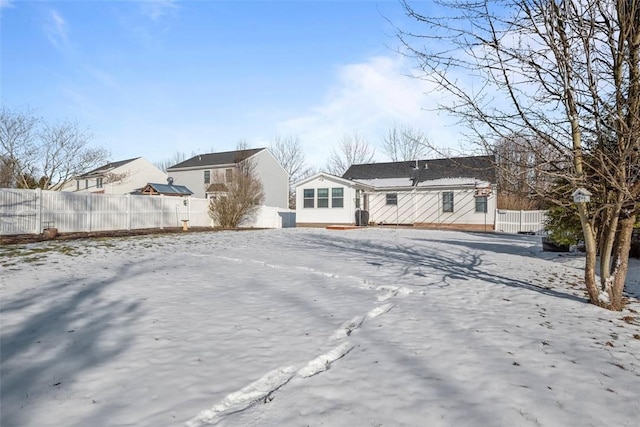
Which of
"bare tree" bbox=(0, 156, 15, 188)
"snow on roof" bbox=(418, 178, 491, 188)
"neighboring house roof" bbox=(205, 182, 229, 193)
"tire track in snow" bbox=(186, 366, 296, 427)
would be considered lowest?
"tire track in snow" bbox=(186, 366, 296, 427)

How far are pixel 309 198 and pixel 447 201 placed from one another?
9.04 m

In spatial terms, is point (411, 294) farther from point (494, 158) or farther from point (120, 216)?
point (120, 216)

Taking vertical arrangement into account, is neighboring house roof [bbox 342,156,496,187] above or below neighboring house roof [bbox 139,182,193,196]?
above

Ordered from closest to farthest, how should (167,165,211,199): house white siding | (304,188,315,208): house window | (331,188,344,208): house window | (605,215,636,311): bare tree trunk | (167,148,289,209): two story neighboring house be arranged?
(605,215,636,311): bare tree trunk, (331,188,344,208): house window, (304,188,315,208): house window, (167,148,289,209): two story neighboring house, (167,165,211,199): house white siding

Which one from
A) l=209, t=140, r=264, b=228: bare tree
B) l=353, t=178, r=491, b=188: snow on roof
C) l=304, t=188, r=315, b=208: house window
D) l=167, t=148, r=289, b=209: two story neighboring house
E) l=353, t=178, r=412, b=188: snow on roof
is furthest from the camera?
l=167, t=148, r=289, b=209: two story neighboring house

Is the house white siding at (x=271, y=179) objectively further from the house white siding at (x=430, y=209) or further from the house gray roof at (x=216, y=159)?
the house white siding at (x=430, y=209)

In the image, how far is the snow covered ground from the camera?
8.04 ft

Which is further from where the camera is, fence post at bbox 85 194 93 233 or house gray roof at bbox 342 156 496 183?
house gray roof at bbox 342 156 496 183

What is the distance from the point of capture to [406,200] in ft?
78.3

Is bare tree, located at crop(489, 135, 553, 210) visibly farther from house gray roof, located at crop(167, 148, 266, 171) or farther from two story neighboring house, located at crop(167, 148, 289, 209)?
two story neighboring house, located at crop(167, 148, 289, 209)

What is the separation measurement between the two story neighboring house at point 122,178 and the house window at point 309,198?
19.1 meters

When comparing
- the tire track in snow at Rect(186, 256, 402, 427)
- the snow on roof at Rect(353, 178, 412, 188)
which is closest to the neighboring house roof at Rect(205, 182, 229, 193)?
the snow on roof at Rect(353, 178, 412, 188)

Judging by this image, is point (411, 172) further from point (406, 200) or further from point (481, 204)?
point (481, 204)

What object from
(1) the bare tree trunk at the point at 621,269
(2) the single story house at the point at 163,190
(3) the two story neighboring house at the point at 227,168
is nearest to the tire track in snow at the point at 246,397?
(1) the bare tree trunk at the point at 621,269
